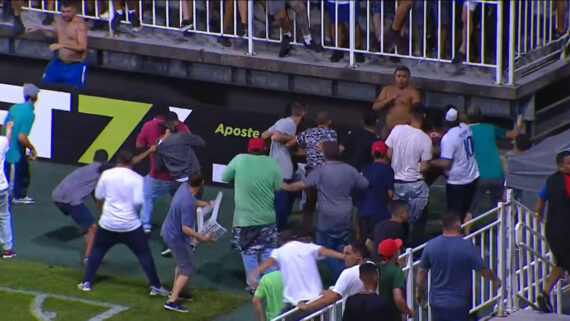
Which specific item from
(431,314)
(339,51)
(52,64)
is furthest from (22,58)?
(431,314)

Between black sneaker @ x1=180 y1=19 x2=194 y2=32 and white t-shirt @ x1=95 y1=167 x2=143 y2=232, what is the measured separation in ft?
16.8

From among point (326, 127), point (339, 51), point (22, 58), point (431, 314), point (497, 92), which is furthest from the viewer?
point (22, 58)

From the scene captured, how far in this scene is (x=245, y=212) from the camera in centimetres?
1641

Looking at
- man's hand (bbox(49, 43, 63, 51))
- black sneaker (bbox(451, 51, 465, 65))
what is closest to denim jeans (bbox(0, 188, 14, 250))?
man's hand (bbox(49, 43, 63, 51))

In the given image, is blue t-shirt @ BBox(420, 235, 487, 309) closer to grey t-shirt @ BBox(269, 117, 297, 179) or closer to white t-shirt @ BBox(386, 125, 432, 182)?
white t-shirt @ BBox(386, 125, 432, 182)

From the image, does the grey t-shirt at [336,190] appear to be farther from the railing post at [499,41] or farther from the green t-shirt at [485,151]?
the railing post at [499,41]

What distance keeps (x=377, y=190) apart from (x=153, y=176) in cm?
296

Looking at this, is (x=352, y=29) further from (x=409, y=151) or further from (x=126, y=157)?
(x=126, y=157)

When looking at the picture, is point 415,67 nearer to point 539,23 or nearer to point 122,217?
point 539,23

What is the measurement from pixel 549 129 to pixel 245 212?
480 cm

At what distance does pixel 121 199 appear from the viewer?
16391mm

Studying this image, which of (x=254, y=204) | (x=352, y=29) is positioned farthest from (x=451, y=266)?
(x=352, y=29)

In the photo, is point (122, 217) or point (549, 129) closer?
point (122, 217)

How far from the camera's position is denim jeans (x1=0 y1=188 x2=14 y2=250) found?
17516 mm
